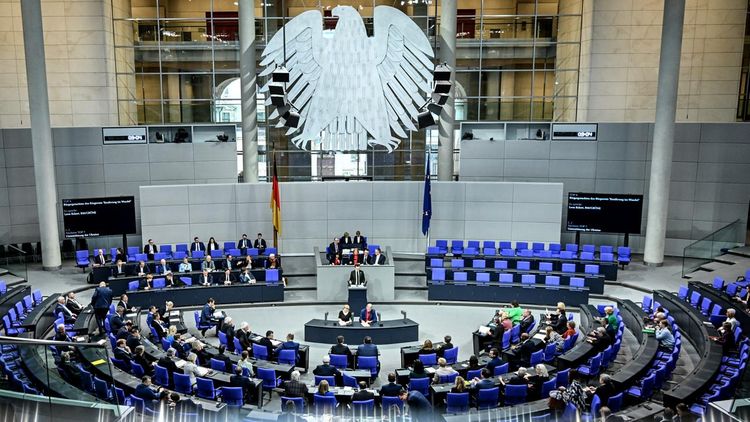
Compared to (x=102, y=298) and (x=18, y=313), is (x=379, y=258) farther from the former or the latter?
(x=18, y=313)

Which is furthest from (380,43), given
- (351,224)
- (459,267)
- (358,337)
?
(358,337)

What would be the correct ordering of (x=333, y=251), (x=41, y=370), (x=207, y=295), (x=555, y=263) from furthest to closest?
(x=555, y=263) < (x=333, y=251) < (x=207, y=295) < (x=41, y=370)

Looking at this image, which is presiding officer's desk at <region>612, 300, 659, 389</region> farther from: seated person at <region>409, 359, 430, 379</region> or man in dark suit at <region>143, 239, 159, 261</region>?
man in dark suit at <region>143, 239, 159, 261</region>

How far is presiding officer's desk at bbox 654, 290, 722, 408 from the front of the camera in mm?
9632

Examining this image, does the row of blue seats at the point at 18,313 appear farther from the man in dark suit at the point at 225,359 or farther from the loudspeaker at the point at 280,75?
→ the loudspeaker at the point at 280,75

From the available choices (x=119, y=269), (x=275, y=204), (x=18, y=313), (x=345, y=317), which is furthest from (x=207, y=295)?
(x=345, y=317)

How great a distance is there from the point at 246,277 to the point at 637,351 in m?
10.6

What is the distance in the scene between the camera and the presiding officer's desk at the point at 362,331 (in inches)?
554

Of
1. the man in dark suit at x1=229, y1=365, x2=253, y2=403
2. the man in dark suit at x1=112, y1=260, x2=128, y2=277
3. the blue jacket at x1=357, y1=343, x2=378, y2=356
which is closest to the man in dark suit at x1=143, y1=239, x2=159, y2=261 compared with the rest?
the man in dark suit at x1=112, y1=260, x2=128, y2=277

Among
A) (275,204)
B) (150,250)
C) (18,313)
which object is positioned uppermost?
(275,204)

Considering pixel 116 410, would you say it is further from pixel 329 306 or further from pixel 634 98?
pixel 634 98

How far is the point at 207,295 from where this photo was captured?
56.3ft

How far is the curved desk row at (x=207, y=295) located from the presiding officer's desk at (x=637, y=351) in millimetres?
9306

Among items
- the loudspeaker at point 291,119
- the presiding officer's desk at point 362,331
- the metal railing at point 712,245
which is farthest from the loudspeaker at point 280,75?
the metal railing at point 712,245
